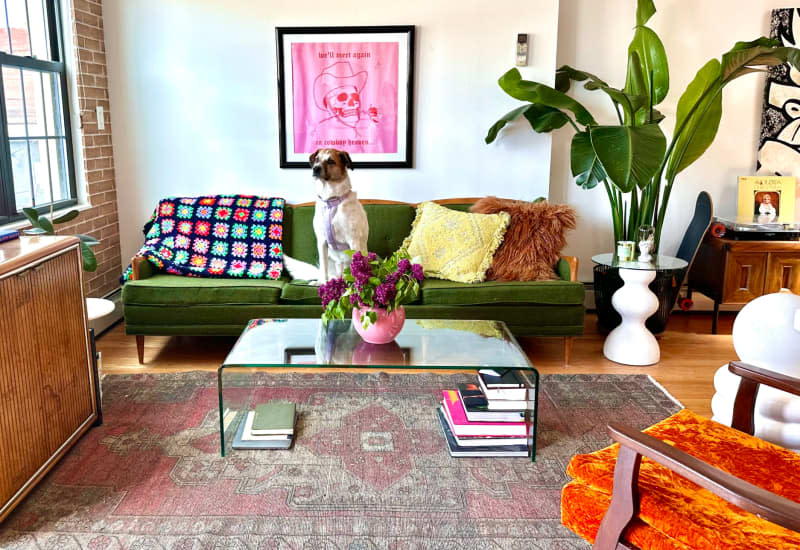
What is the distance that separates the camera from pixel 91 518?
211 cm

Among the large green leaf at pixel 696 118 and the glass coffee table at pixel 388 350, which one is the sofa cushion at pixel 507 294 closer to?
the glass coffee table at pixel 388 350

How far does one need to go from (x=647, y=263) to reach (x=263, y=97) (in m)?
2.57

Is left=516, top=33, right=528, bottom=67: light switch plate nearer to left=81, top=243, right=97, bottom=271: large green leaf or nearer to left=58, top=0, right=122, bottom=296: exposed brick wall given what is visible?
left=58, top=0, right=122, bottom=296: exposed brick wall

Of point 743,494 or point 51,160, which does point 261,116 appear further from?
point 743,494

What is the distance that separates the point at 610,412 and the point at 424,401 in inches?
33.5

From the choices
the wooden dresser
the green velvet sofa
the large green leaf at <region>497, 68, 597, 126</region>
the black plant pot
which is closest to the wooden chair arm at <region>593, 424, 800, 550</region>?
the wooden dresser

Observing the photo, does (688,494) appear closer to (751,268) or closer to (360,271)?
(360,271)

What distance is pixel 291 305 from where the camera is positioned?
3494mm

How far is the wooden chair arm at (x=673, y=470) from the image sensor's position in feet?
3.93

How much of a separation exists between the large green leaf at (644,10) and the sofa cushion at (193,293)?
2.62 metres

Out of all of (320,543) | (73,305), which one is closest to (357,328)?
(320,543)

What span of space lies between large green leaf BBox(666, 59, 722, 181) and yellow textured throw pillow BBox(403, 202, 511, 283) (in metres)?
1.07

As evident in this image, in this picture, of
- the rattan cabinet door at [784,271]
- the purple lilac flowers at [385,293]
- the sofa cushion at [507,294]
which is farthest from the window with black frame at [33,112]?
the rattan cabinet door at [784,271]

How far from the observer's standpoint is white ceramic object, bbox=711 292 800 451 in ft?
6.67
